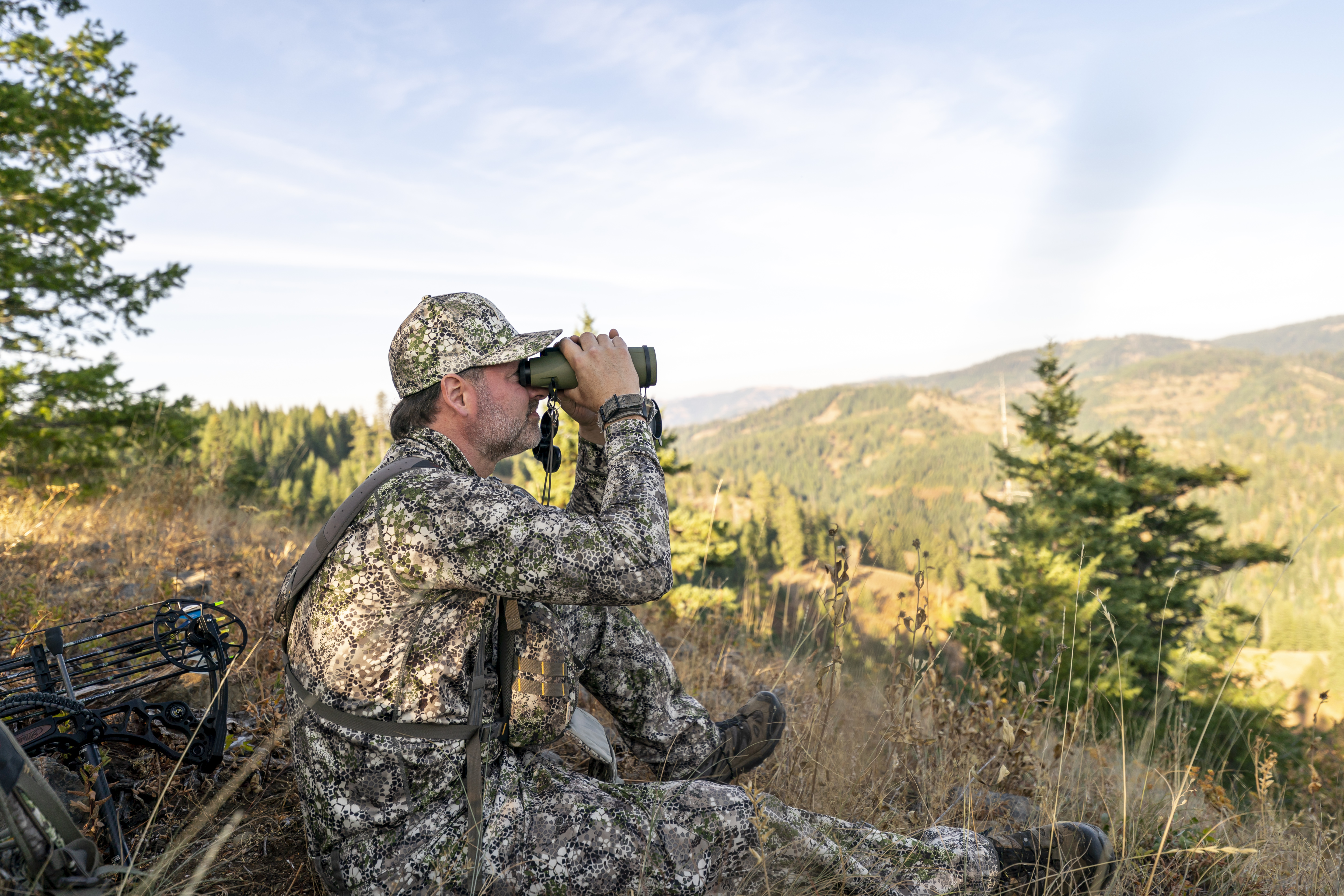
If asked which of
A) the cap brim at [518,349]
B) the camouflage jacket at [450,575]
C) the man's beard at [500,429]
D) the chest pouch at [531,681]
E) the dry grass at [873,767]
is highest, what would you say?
the cap brim at [518,349]

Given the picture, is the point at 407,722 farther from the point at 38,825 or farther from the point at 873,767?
the point at 873,767

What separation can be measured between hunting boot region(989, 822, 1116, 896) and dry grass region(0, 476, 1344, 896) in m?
0.10

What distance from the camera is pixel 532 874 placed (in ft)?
6.00

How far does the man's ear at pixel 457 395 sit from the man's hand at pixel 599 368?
0.28 meters

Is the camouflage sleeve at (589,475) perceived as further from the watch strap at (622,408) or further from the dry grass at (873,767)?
the dry grass at (873,767)

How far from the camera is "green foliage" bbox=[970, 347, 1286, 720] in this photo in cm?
1969

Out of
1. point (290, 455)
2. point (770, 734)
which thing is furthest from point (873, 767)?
point (290, 455)

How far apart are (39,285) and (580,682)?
953 cm

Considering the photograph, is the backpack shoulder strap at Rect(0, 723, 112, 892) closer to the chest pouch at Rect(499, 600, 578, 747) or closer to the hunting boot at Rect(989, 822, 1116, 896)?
the chest pouch at Rect(499, 600, 578, 747)

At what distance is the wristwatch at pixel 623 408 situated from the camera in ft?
6.89

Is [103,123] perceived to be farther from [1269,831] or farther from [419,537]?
[1269,831]

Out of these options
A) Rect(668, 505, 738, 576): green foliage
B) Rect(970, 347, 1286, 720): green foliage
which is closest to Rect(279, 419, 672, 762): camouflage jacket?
Rect(668, 505, 738, 576): green foliage

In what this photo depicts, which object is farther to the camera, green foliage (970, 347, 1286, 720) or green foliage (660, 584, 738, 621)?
green foliage (970, 347, 1286, 720)

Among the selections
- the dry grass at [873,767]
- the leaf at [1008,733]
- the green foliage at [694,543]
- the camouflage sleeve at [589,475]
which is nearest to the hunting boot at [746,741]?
the dry grass at [873,767]
